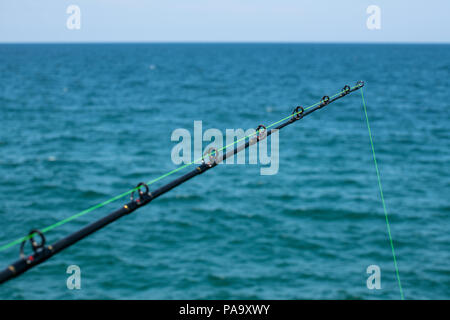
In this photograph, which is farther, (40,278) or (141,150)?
(141,150)

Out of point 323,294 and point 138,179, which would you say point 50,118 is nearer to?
point 138,179

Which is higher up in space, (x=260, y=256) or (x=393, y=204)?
(x=393, y=204)

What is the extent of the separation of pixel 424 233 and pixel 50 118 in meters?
37.0

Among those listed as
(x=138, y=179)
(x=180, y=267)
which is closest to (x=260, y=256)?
(x=180, y=267)

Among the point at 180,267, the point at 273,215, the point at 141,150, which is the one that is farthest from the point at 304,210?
the point at 141,150

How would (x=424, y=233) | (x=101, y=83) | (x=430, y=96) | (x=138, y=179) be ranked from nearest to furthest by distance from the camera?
(x=424, y=233), (x=138, y=179), (x=430, y=96), (x=101, y=83)

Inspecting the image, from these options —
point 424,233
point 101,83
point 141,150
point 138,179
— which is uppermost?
point 101,83

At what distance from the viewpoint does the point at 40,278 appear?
17.6 m

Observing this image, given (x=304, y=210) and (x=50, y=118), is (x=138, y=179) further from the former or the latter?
(x=50, y=118)

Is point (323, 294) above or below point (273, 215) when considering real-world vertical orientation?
below

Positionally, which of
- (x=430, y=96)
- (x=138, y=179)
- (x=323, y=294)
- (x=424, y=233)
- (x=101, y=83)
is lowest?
(x=323, y=294)

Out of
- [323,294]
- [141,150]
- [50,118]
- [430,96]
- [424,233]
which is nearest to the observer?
[323,294]

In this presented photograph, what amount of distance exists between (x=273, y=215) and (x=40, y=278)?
35.8 ft

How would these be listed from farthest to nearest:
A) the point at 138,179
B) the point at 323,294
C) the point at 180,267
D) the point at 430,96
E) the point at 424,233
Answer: the point at 430,96 < the point at 138,179 < the point at 424,233 < the point at 180,267 < the point at 323,294
